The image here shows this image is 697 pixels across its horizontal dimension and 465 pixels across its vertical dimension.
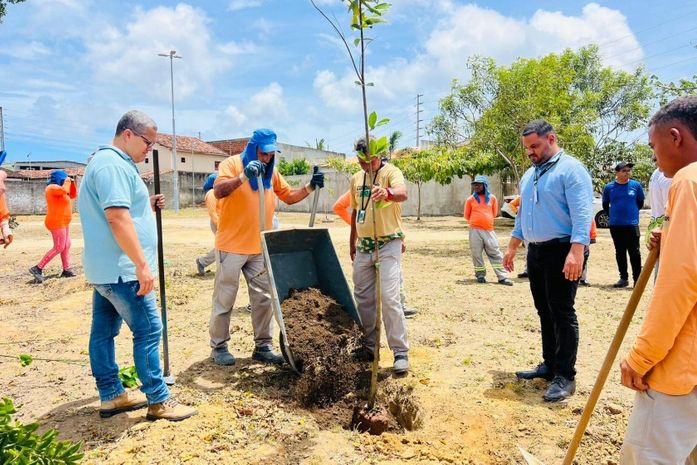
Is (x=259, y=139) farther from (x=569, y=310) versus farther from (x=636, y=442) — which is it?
(x=636, y=442)

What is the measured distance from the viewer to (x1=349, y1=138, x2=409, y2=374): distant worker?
4223 mm

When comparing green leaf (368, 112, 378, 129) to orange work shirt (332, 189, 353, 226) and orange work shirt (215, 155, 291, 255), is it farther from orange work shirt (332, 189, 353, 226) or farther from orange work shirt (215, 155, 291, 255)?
orange work shirt (332, 189, 353, 226)

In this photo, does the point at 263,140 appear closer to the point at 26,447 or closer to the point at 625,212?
the point at 26,447

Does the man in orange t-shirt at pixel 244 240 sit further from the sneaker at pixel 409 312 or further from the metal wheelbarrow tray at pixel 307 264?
the sneaker at pixel 409 312

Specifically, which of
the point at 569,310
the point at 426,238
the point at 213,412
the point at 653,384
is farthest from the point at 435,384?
the point at 426,238

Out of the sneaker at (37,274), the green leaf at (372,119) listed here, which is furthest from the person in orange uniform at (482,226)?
the sneaker at (37,274)

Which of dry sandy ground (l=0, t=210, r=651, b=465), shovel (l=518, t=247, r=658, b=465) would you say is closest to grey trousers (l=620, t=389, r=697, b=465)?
shovel (l=518, t=247, r=658, b=465)

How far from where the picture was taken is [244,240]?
14.5ft

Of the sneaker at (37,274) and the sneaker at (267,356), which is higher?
the sneaker at (37,274)

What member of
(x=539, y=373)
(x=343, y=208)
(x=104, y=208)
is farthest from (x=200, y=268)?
(x=539, y=373)

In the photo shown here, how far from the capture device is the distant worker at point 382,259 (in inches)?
166

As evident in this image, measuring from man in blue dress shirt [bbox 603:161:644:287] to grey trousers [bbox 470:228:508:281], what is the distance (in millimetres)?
1837

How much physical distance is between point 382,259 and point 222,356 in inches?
66.8

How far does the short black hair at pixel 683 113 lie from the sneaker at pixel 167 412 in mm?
3180
